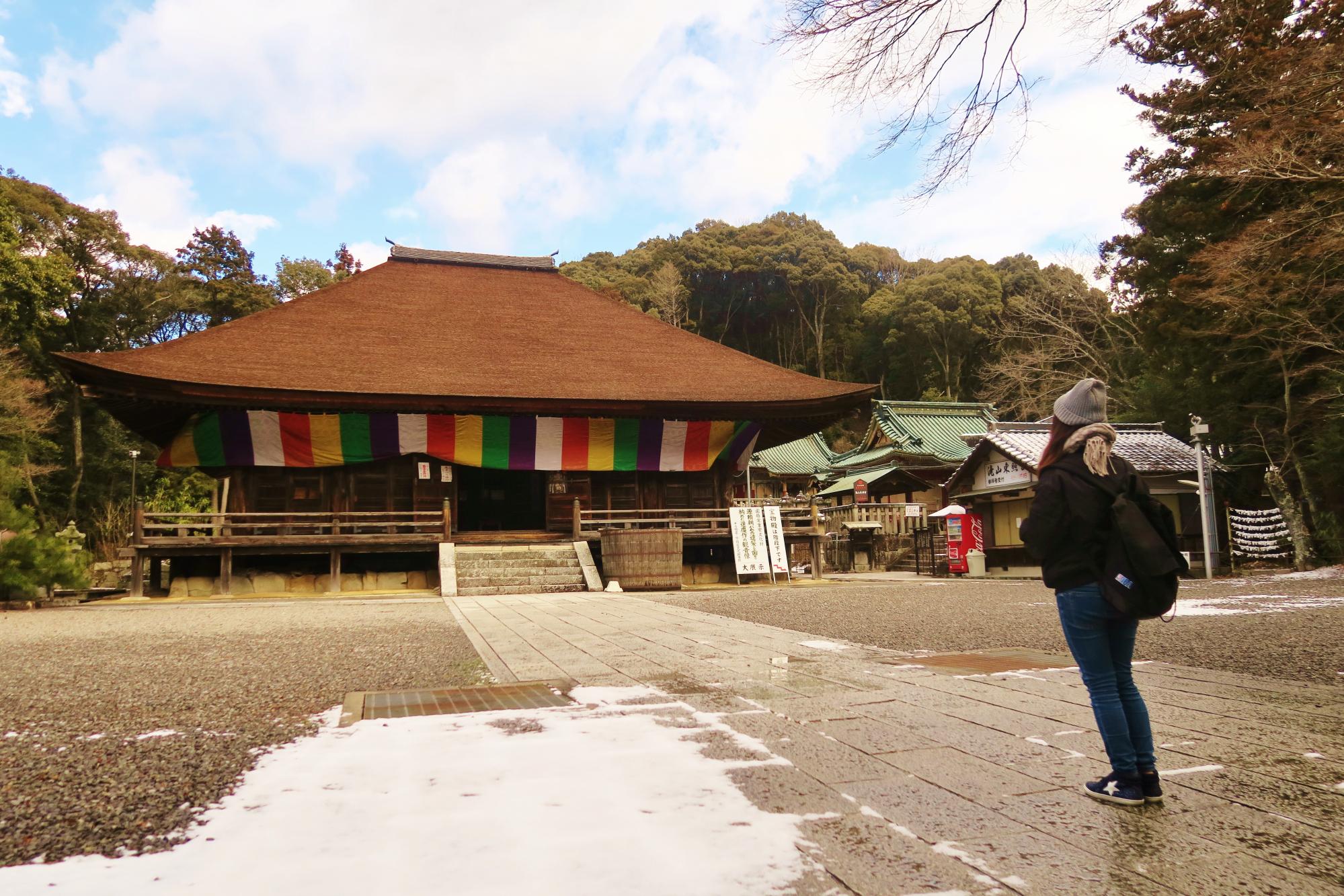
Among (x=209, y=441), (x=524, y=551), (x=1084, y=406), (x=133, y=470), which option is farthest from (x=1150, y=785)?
(x=133, y=470)

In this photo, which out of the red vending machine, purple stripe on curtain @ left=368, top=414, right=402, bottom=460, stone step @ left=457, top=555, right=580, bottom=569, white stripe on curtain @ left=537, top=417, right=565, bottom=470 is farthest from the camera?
the red vending machine

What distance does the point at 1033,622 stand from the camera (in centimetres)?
716

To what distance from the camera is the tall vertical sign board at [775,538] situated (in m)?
14.7

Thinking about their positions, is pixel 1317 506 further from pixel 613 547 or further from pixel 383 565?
pixel 383 565

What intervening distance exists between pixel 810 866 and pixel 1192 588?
11528 mm

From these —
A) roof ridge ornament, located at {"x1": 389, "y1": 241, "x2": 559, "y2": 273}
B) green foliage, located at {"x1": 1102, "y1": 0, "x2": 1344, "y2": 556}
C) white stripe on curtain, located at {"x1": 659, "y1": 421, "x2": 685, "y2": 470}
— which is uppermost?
roof ridge ornament, located at {"x1": 389, "y1": 241, "x2": 559, "y2": 273}

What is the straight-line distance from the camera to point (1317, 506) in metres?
14.3

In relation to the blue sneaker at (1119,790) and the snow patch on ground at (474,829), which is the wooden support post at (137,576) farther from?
the blue sneaker at (1119,790)

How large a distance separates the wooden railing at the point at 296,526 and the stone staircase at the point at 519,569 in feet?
2.77

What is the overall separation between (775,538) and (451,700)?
11186 millimetres

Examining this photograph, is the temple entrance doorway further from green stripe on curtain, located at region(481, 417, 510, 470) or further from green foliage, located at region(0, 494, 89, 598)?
green foliage, located at region(0, 494, 89, 598)

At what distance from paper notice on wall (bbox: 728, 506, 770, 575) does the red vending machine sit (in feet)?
17.5

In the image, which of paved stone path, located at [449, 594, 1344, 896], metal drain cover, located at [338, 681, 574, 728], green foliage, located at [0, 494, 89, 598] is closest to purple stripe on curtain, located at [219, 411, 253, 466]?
green foliage, located at [0, 494, 89, 598]

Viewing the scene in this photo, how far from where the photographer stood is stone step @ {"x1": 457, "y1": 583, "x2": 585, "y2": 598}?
12.8 m
